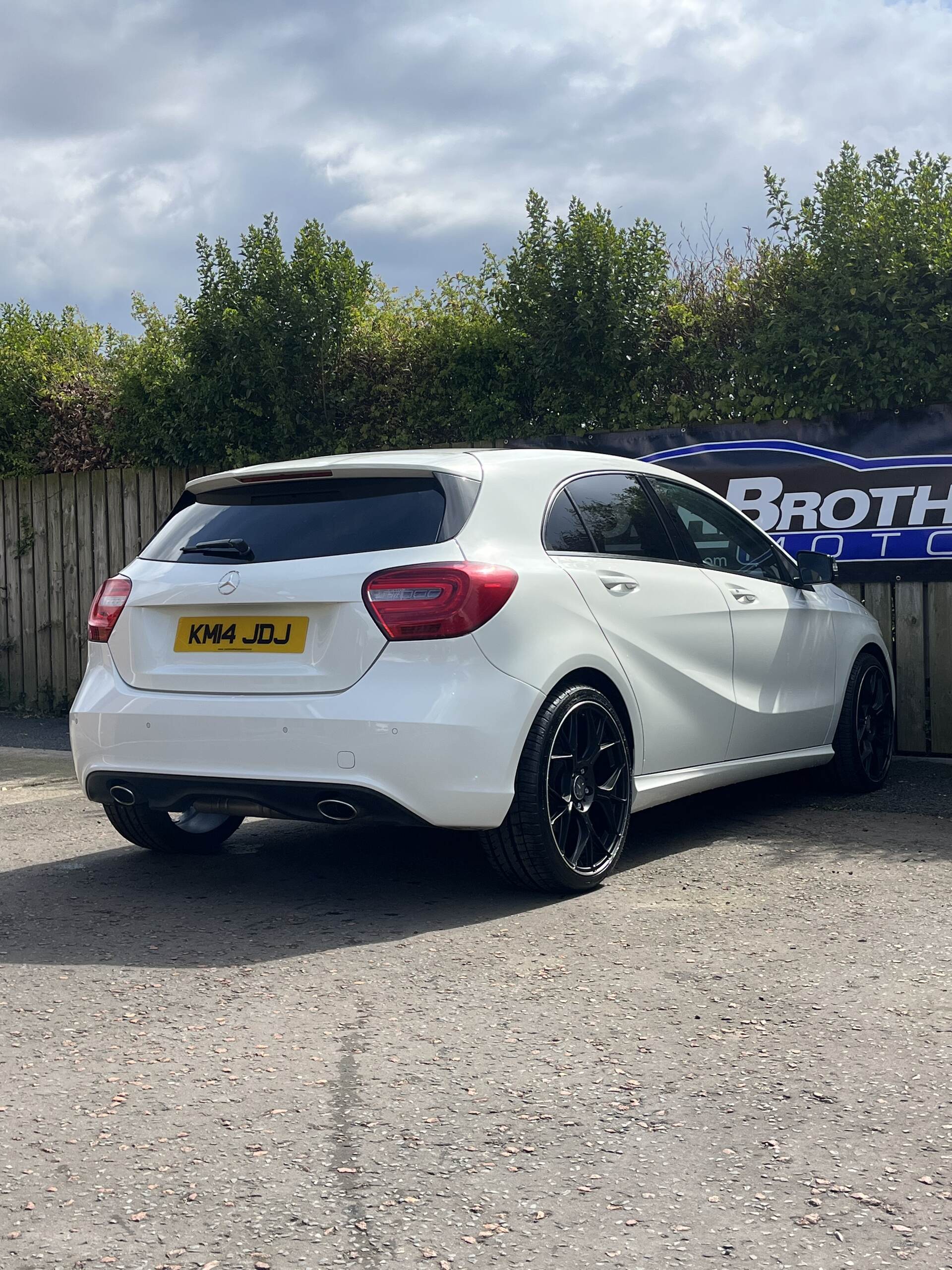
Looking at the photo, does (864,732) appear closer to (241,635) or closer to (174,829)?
(174,829)

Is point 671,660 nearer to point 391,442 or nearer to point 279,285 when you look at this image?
point 391,442

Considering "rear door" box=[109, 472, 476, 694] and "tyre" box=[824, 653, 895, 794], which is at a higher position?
"rear door" box=[109, 472, 476, 694]

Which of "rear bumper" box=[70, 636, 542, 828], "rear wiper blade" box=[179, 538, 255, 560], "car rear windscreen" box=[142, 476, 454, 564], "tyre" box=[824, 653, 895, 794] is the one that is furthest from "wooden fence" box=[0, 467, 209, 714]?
"rear bumper" box=[70, 636, 542, 828]

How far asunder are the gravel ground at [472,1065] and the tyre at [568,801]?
5.2 inches

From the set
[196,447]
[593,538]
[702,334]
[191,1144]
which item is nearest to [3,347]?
[196,447]

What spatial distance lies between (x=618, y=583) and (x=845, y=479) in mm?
3840

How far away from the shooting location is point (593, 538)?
18.4 ft

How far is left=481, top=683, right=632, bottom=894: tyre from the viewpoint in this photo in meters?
4.88

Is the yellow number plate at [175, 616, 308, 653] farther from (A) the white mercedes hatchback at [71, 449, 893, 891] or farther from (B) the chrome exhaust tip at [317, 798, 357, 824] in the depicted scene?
(B) the chrome exhaust tip at [317, 798, 357, 824]

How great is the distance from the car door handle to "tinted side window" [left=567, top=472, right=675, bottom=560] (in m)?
0.13

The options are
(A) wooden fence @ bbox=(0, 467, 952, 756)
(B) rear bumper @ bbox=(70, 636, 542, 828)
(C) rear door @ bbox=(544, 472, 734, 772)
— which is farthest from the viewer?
(A) wooden fence @ bbox=(0, 467, 952, 756)

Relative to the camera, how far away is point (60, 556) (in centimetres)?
1186

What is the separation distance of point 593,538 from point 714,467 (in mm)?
3926

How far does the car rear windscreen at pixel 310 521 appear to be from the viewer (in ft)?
16.3
